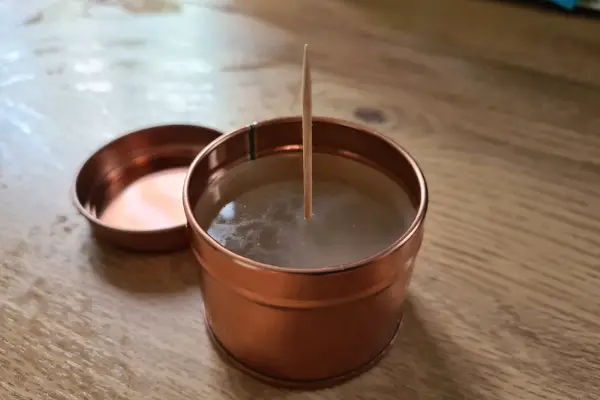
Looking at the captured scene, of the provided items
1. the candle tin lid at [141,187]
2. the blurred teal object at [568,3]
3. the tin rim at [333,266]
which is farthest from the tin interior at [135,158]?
the blurred teal object at [568,3]

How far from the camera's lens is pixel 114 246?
0.49m

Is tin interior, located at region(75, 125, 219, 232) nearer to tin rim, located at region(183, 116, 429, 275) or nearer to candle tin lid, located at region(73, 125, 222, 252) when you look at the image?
candle tin lid, located at region(73, 125, 222, 252)

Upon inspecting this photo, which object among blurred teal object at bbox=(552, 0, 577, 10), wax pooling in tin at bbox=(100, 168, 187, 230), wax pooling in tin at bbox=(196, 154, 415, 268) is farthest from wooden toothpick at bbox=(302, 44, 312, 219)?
blurred teal object at bbox=(552, 0, 577, 10)

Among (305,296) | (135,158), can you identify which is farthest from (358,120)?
(305,296)

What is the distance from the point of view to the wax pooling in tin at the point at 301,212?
0.40 meters

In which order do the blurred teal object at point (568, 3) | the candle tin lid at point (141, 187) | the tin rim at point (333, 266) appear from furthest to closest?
the blurred teal object at point (568, 3)
the candle tin lid at point (141, 187)
the tin rim at point (333, 266)

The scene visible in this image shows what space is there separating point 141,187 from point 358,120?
0.21 m


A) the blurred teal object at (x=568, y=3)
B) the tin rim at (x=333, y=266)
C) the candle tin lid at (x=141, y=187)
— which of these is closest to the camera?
the tin rim at (x=333, y=266)

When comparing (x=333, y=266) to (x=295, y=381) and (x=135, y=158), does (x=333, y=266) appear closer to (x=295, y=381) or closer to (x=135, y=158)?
(x=295, y=381)

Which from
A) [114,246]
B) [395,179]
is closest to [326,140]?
[395,179]

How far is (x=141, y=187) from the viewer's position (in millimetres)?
542

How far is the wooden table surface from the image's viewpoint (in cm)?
42

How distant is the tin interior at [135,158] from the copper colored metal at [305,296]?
13 cm

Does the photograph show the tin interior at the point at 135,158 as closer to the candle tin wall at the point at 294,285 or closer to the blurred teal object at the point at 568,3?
the candle tin wall at the point at 294,285
